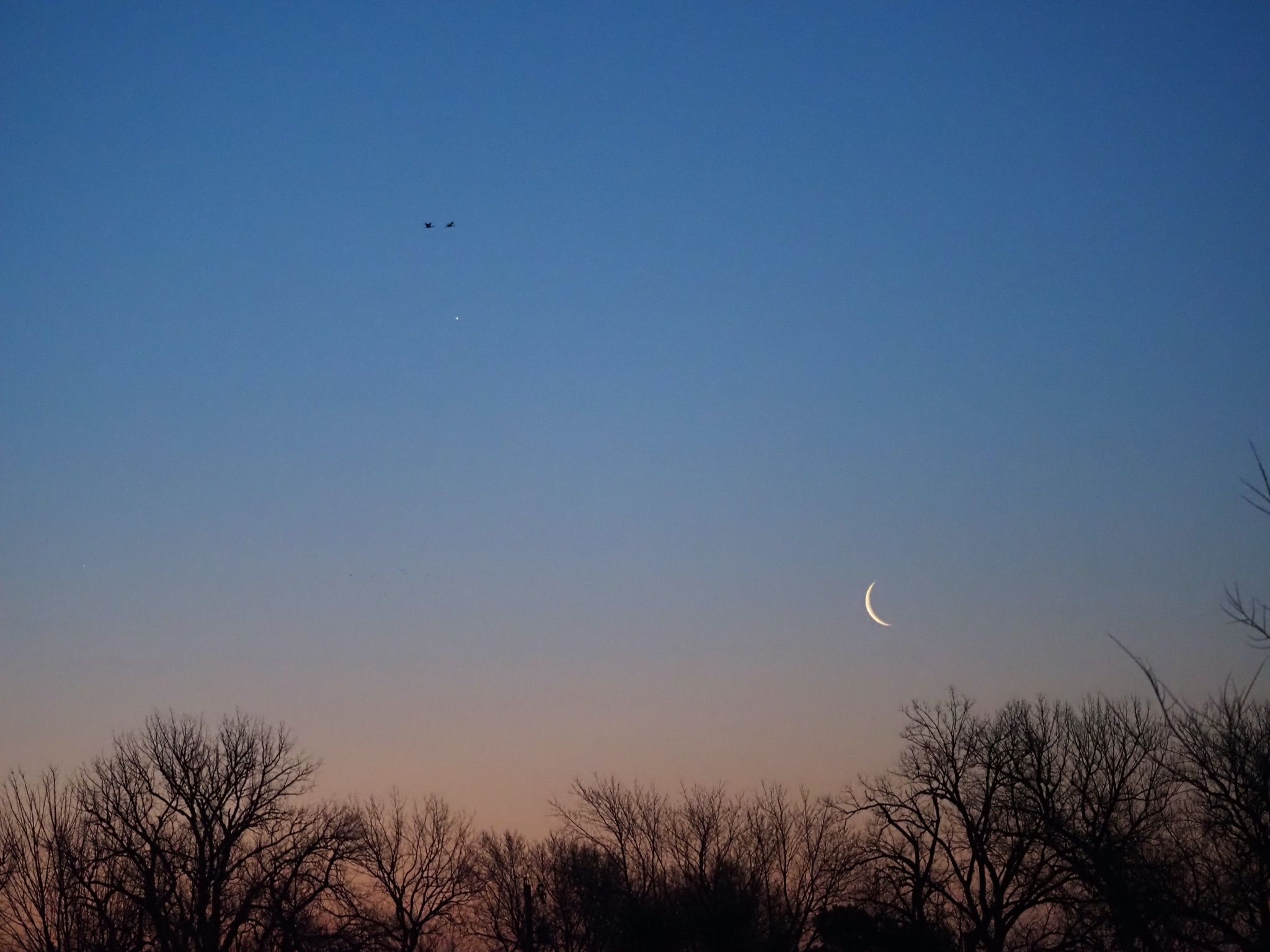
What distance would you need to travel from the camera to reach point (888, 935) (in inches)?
1811

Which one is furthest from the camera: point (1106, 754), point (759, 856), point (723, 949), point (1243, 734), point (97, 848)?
point (759, 856)

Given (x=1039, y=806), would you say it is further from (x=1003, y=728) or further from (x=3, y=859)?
(x=3, y=859)

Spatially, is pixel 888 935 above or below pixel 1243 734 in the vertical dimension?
below

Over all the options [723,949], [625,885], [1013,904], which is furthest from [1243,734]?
[625,885]

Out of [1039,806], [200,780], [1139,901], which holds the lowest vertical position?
[1139,901]

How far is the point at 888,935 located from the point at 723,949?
27.5 ft

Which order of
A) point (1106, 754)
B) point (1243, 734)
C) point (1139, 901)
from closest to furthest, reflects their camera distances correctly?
point (1139, 901)
point (1243, 734)
point (1106, 754)

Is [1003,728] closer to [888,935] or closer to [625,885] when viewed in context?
[888,935]

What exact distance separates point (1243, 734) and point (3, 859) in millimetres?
29795

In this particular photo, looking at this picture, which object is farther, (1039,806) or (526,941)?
(526,941)

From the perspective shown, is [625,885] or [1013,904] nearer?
[1013,904]

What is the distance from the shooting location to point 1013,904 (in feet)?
140

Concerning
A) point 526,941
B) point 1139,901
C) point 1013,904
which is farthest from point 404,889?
point 1139,901

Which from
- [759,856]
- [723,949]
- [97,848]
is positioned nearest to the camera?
[97,848]
